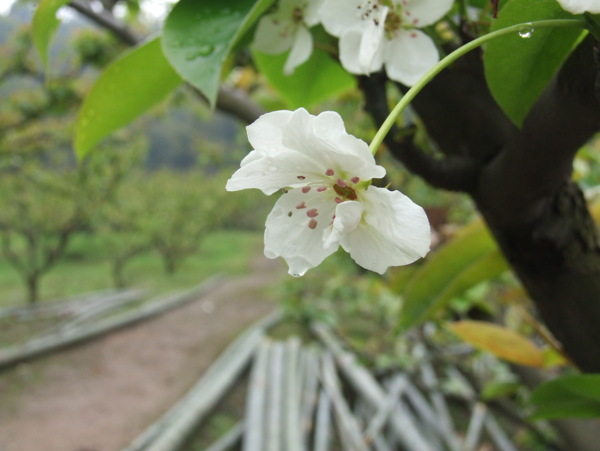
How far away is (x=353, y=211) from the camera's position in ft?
0.70

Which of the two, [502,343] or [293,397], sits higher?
[502,343]

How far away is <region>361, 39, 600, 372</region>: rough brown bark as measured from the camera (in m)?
0.33

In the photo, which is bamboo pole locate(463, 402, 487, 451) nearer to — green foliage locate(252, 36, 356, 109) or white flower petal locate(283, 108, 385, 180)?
green foliage locate(252, 36, 356, 109)

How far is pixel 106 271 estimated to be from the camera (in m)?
7.54

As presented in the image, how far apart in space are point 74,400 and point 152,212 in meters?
4.42

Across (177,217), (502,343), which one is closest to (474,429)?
(502,343)

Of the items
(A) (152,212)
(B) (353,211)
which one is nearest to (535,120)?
(B) (353,211)

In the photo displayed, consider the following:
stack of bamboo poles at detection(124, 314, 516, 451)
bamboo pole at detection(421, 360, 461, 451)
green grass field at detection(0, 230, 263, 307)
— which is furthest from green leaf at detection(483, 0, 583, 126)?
green grass field at detection(0, 230, 263, 307)

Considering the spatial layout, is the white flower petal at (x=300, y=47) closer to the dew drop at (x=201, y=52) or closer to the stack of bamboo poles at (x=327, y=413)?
the dew drop at (x=201, y=52)

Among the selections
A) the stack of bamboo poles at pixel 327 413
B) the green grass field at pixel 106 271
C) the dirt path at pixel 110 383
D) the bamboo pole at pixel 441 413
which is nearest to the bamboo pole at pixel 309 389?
the stack of bamboo poles at pixel 327 413

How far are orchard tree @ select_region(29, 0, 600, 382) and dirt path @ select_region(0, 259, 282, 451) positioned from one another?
2.11 metres

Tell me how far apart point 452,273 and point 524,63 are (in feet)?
1.31

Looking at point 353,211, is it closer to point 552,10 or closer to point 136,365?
point 552,10

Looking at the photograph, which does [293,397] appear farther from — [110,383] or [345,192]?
[345,192]
